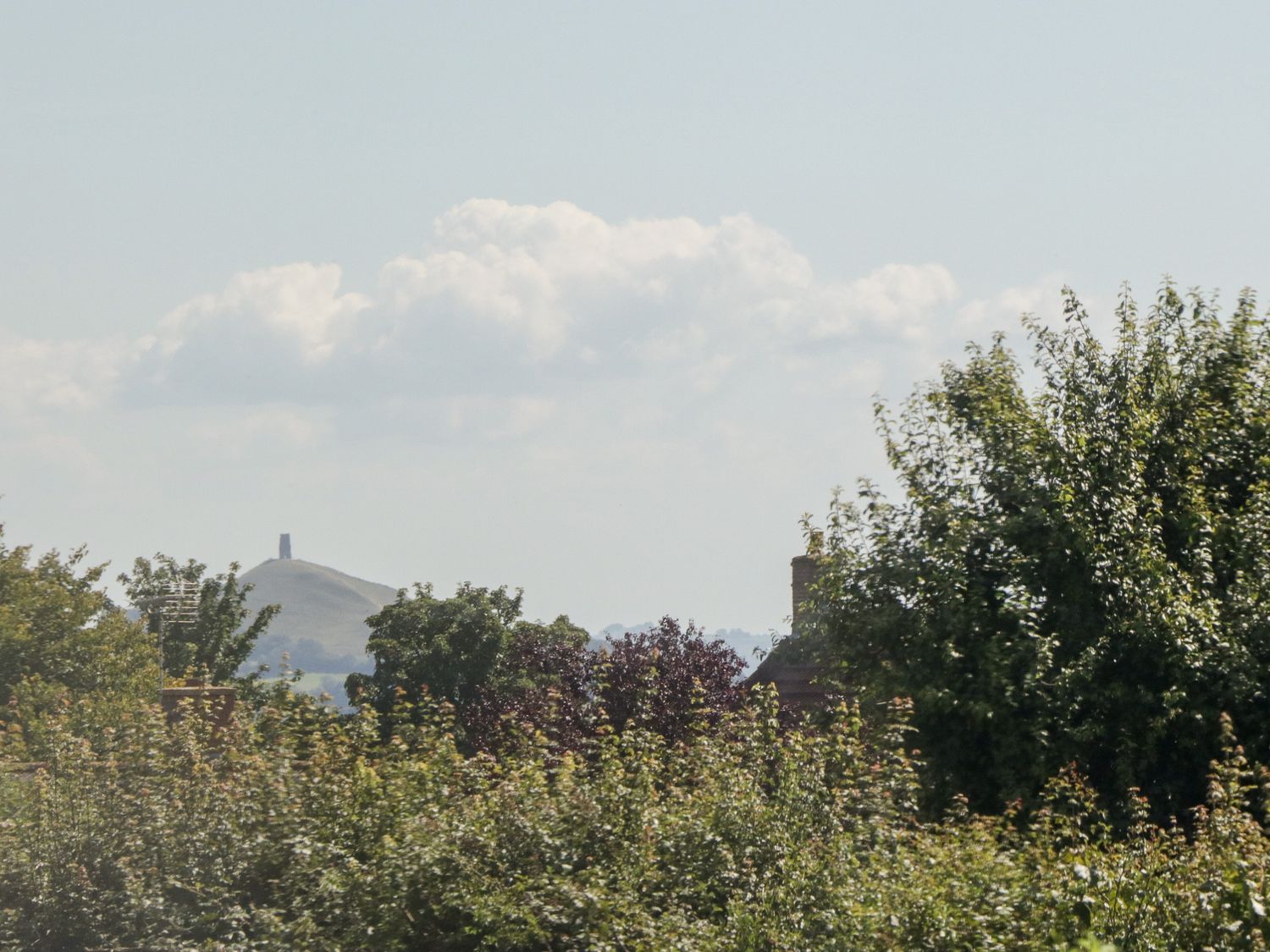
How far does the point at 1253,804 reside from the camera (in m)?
16.6

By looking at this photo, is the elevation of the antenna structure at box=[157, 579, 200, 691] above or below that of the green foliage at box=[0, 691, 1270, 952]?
above

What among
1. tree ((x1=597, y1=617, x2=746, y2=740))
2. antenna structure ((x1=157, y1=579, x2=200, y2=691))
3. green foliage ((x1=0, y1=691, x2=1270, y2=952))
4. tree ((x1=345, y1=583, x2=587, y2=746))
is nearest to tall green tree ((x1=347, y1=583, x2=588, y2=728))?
tree ((x1=345, y1=583, x2=587, y2=746))

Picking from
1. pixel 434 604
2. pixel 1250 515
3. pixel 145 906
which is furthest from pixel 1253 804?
pixel 434 604

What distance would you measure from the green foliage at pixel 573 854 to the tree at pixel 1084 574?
1.02 metres

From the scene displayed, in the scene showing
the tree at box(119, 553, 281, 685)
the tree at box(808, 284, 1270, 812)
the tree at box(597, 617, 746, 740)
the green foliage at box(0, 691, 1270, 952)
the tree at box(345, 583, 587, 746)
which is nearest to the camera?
the green foliage at box(0, 691, 1270, 952)

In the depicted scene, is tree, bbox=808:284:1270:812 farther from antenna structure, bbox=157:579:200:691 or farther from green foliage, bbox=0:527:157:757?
green foliage, bbox=0:527:157:757

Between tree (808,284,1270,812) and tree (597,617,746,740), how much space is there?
1199cm

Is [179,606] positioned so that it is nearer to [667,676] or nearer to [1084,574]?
[667,676]

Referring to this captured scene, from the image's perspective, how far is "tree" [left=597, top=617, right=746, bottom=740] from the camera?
108 feet

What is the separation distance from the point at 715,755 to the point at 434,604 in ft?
140

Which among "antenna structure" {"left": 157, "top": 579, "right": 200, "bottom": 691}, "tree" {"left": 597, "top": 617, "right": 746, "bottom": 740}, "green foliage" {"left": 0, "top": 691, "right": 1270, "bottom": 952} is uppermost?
"antenna structure" {"left": 157, "top": 579, "right": 200, "bottom": 691}

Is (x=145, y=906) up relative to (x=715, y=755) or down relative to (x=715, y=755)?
down

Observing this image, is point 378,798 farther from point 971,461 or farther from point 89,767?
point 971,461

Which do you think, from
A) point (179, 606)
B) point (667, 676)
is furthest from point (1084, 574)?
point (179, 606)
